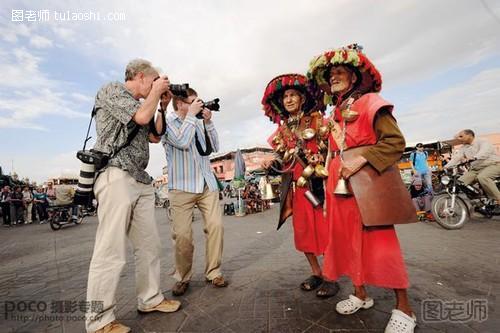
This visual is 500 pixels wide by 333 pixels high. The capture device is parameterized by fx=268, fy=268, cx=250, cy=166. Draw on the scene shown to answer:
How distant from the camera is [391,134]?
1.96 meters

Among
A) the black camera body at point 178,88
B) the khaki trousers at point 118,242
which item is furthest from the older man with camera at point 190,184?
the khaki trousers at point 118,242

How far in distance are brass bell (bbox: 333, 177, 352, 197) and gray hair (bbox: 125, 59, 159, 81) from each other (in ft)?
6.23

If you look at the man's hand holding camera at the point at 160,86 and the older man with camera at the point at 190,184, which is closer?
the man's hand holding camera at the point at 160,86

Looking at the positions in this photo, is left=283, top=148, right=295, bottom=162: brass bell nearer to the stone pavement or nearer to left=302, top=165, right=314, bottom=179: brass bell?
left=302, top=165, right=314, bottom=179: brass bell

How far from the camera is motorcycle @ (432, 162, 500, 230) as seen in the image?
5.90 m

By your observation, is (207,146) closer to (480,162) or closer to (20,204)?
(480,162)

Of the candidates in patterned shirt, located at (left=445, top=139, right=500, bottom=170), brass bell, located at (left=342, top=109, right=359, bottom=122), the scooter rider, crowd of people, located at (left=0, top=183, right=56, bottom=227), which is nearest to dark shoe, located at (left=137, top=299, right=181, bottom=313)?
brass bell, located at (left=342, top=109, right=359, bottom=122)

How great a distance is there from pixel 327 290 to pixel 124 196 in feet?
6.74

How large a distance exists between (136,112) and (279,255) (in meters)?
3.22

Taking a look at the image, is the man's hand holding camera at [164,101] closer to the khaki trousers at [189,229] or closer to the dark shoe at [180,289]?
the khaki trousers at [189,229]

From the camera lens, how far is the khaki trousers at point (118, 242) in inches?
80.0

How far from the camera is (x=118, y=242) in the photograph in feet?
6.96

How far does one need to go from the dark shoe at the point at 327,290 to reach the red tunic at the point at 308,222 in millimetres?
310

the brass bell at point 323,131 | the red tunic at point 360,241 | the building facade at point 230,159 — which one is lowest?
the red tunic at point 360,241
